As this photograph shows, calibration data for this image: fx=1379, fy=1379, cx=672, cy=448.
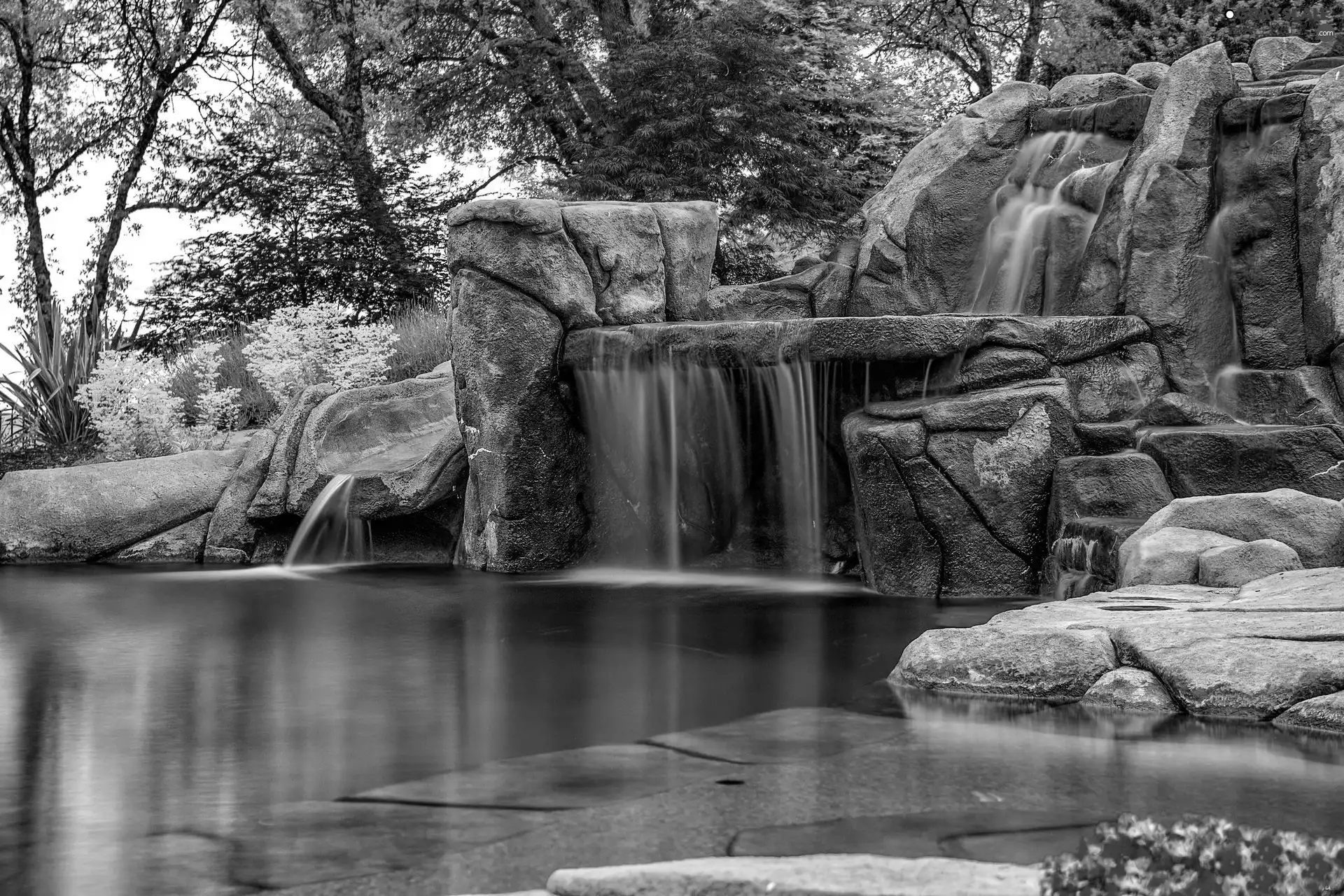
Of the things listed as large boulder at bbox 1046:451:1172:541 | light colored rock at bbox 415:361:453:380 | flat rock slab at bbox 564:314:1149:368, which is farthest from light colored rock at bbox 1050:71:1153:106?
light colored rock at bbox 415:361:453:380

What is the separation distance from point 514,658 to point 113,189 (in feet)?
62.1

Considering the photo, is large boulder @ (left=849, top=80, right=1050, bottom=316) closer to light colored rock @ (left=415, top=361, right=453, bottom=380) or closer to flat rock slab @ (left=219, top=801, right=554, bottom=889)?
light colored rock @ (left=415, top=361, right=453, bottom=380)

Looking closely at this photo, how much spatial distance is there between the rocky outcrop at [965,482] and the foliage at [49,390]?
1042 centimetres

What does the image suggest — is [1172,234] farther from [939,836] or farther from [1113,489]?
[939,836]

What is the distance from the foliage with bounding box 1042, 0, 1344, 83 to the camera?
16.4 metres

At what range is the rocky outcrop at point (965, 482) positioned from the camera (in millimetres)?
8234

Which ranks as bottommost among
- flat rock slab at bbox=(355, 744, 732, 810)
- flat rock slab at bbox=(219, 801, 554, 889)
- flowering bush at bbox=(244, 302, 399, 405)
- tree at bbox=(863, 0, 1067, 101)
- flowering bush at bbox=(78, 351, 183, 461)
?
flat rock slab at bbox=(219, 801, 554, 889)

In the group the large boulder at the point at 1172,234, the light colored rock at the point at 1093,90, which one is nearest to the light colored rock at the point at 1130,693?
the large boulder at the point at 1172,234

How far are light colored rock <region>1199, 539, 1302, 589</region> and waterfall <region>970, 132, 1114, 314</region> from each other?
182 inches

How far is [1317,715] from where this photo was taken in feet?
15.1

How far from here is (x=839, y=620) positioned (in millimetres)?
7508

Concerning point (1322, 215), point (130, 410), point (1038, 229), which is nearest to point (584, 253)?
point (1038, 229)

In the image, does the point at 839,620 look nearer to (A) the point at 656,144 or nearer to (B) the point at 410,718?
(B) the point at 410,718

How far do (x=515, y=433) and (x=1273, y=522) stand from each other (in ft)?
17.8
